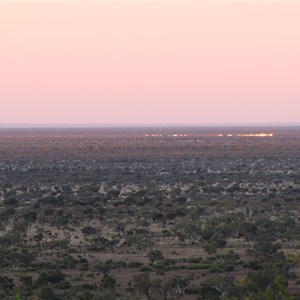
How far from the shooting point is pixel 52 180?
57.2 m

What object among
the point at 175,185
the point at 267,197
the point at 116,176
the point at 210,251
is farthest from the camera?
the point at 116,176

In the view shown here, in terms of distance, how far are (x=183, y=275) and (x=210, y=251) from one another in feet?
11.9

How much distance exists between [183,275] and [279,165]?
54.1 metres

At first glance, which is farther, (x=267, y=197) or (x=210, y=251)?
(x=267, y=197)

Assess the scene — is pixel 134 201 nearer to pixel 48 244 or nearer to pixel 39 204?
pixel 39 204

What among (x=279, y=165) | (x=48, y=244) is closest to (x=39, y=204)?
(x=48, y=244)

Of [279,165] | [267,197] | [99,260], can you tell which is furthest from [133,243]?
[279,165]

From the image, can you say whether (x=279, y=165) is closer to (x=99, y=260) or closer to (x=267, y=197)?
(x=267, y=197)

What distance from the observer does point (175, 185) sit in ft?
172

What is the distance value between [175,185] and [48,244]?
25837 mm

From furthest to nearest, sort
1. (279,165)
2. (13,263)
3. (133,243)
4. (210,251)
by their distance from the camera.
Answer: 1. (279,165)
2. (133,243)
3. (210,251)
4. (13,263)

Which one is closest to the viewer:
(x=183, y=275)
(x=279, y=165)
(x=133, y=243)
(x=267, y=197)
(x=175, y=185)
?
(x=183, y=275)

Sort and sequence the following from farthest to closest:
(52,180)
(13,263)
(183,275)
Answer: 1. (52,180)
2. (13,263)
3. (183,275)

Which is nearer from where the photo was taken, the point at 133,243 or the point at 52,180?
Answer: the point at 133,243
